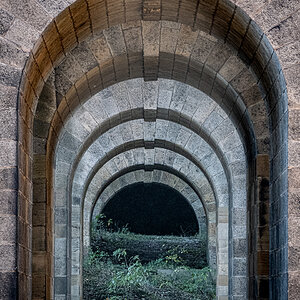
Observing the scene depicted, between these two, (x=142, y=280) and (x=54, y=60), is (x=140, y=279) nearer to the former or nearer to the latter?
(x=142, y=280)

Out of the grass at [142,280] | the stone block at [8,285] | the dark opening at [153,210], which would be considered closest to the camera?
the stone block at [8,285]

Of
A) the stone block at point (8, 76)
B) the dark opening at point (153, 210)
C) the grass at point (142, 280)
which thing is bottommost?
the grass at point (142, 280)

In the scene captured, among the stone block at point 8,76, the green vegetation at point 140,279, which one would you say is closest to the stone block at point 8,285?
the stone block at point 8,76

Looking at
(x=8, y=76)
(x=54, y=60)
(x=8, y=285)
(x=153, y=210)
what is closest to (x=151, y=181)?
(x=153, y=210)

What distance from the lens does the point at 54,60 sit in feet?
27.4

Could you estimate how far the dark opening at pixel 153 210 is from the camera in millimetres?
27109

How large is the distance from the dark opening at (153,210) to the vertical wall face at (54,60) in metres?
18.9

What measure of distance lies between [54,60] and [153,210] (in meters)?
19.2

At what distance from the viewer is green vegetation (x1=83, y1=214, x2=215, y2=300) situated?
1867cm

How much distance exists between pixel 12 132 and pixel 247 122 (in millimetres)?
3821

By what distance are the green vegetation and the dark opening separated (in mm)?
4790

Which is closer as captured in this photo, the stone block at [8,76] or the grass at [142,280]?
the stone block at [8,76]

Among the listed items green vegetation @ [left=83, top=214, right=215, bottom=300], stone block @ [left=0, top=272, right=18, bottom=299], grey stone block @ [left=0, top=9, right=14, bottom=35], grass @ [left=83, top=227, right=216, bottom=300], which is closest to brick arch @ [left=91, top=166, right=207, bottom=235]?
green vegetation @ [left=83, top=214, right=215, bottom=300]

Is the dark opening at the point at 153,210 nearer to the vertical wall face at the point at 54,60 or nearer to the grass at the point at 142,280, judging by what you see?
the grass at the point at 142,280
